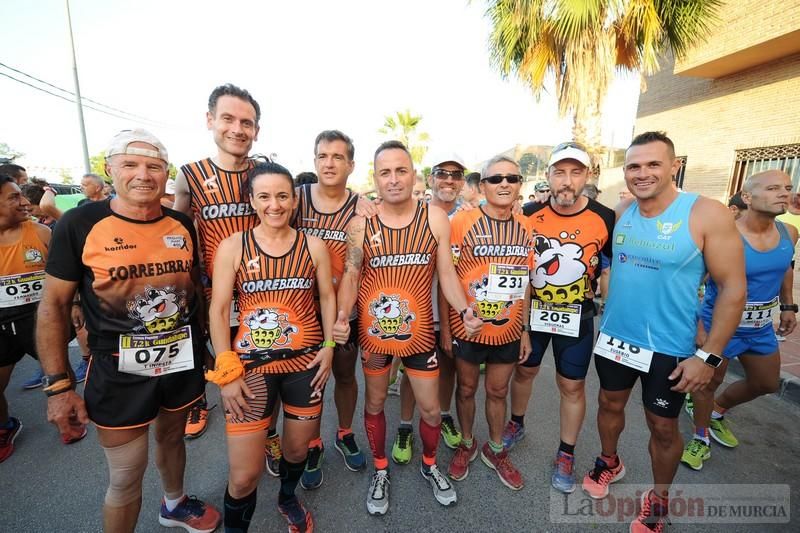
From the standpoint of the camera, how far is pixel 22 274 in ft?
10.5

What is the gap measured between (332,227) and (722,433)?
4089mm

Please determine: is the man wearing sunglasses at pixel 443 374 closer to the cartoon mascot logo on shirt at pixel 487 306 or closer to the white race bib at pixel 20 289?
the cartoon mascot logo on shirt at pixel 487 306

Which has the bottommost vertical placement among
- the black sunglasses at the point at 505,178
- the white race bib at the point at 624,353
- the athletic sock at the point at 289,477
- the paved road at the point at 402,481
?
the paved road at the point at 402,481

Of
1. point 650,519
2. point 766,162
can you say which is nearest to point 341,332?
point 650,519

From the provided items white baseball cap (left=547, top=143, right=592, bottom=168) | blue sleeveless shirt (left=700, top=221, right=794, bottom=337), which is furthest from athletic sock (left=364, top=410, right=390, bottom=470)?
blue sleeveless shirt (left=700, top=221, right=794, bottom=337)

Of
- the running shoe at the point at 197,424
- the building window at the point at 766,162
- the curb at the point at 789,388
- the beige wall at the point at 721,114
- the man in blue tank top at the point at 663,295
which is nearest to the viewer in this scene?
the man in blue tank top at the point at 663,295

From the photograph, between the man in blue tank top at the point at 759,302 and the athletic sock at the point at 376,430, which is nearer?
the athletic sock at the point at 376,430

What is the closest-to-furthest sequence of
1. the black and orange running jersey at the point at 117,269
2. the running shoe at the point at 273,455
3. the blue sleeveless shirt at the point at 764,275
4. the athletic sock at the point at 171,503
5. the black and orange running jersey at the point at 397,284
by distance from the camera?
the black and orange running jersey at the point at 117,269 → the athletic sock at the point at 171,503 → the black and orange running jersey at the point at 397,284 → the running shoe at the point at 273,455 → the blue sleeveless shirt at the point at 764,275

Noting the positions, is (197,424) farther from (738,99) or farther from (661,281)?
(738,99)

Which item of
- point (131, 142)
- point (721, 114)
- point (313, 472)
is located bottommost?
point (313, 472)

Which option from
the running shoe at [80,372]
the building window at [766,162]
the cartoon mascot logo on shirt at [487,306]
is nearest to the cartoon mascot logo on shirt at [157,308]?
the cartoon mascot logo on shirt at [487,306]

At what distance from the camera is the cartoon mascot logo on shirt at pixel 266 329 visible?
7.17 ft

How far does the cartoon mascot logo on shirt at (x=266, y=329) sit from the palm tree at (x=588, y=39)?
350 inches

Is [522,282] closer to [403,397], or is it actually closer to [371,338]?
[371,338]
